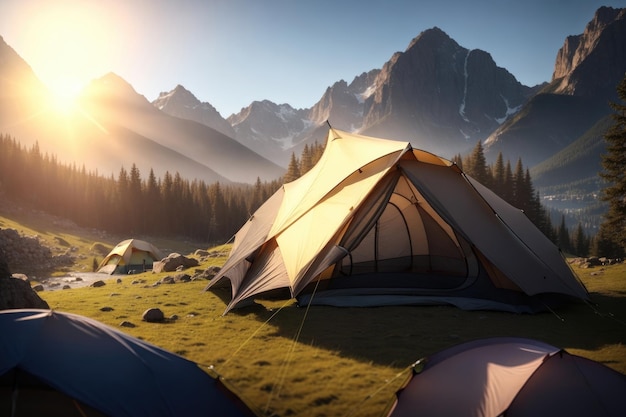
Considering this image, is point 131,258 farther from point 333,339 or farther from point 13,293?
point 333,339

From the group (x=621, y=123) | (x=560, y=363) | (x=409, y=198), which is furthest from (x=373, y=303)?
(x=621, y=123)

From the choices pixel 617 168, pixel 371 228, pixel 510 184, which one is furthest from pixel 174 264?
pixel 510 184

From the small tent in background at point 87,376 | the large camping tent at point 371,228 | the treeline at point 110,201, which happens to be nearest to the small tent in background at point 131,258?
the large camping tent at point 371,228

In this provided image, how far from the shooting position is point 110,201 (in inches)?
3223

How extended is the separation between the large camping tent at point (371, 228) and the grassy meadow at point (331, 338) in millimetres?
710

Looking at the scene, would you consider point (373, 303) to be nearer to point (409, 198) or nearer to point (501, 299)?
point (501, 299)

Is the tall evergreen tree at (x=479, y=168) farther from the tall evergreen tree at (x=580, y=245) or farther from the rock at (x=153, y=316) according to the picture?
the rock at (x=153, y=316)

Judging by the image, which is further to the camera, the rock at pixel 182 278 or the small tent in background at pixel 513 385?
the rock at pixel 182 278

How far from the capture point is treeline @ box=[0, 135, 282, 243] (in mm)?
80125

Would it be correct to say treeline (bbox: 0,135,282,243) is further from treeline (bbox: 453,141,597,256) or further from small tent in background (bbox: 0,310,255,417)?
small tent in background (bbox: 0,310,255,417)

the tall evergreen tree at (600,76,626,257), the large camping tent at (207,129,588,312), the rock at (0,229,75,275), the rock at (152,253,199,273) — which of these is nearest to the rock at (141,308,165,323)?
the large camping tent at (207,129,588,312)

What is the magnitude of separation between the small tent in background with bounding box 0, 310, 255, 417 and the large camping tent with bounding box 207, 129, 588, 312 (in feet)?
15.1

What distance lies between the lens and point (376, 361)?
6.93 metres

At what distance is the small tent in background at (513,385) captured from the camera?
156 inches
